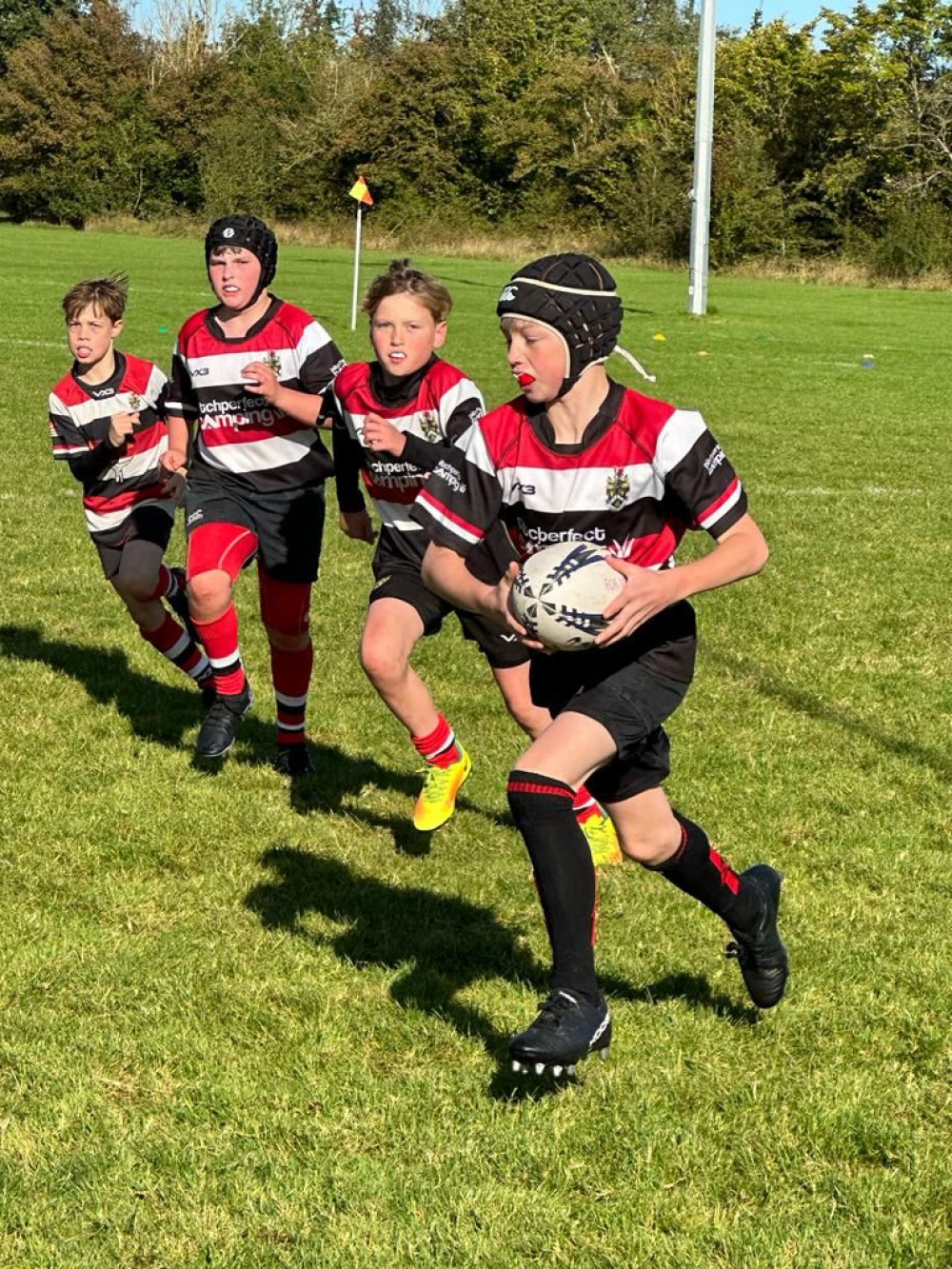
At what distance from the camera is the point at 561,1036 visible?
11.6 feet

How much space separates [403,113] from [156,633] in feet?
213

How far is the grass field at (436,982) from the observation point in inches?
131

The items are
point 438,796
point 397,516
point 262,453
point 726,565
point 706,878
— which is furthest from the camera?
point 262,453

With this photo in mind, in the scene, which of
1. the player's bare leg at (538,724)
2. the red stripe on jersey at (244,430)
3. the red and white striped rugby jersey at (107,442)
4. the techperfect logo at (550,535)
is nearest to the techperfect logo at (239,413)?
the red stripe on jersey at (244,430)

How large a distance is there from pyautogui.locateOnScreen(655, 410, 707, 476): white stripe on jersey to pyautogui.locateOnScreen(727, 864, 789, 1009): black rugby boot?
1.21 m

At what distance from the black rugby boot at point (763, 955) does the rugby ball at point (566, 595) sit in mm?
997

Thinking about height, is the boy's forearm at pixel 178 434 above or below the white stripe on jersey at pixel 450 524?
above

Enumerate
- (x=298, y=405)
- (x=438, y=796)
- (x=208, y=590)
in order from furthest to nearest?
(x=208, y=590) → (x=298, y=405) → (x=438, y=796)

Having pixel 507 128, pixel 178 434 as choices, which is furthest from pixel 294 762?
pixel 507 128

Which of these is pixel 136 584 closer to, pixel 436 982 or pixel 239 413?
pixel 239 413

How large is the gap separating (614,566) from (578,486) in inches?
17.5

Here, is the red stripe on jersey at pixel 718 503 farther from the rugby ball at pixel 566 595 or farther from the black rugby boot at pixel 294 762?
the black rugby boot at pixel 294 762

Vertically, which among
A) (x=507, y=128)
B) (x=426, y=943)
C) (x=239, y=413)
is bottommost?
(x=426, y=943)

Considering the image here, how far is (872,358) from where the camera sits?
82.9ft
